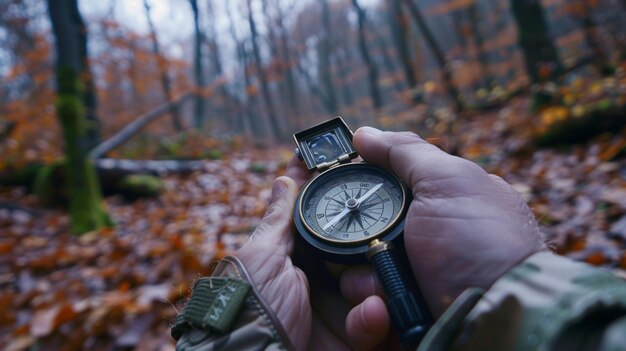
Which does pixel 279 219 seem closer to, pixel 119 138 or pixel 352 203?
pixel 352 203

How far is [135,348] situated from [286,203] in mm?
1262

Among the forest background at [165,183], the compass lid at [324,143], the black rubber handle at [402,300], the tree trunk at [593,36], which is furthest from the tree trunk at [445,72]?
the black rubber handle at [402,300]

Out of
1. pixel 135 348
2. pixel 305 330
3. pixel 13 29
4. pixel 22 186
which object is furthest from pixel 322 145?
pixel 13 29

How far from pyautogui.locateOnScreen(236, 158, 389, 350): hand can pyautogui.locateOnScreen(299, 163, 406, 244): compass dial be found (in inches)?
3.9

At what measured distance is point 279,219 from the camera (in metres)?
1.59

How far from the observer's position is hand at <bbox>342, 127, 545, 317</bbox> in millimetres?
1231

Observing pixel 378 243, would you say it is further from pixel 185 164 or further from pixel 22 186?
pixel 22 186

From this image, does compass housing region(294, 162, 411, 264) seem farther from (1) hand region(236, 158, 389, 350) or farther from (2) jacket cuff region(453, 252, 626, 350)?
(2) jacket cuff region(453, 252, 626, 350)

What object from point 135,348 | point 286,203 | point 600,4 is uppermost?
point 600,4

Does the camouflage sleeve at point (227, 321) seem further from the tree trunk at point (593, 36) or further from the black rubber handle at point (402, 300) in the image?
the tree trunk at point (593, 36)

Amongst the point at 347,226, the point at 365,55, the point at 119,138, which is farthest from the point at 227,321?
the point at 365,55

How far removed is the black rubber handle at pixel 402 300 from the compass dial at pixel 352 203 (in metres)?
0.12

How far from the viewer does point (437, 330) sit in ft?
3.51

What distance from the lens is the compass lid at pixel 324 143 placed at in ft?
5.77
